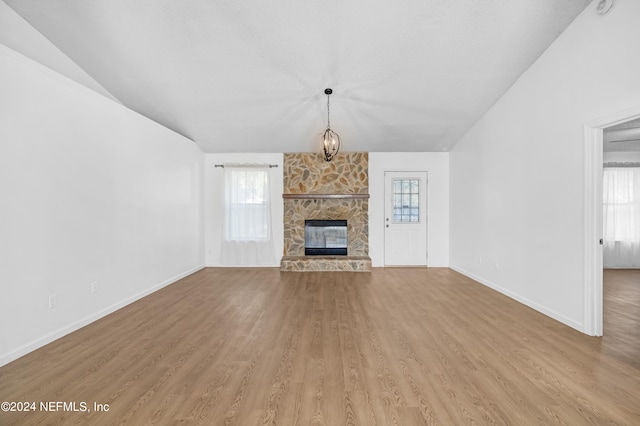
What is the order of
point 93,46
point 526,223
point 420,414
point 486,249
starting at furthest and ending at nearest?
point 486,249
point 526,223
point 93,46
point 420,414

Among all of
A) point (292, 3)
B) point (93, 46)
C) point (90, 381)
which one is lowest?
point (90, 381)

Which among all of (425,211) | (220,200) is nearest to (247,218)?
(220,200)

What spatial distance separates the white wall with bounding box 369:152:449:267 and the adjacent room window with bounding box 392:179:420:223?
0.25 m

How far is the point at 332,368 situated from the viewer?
236 cm

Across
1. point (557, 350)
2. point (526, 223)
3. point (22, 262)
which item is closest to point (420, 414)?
point (557, 350)

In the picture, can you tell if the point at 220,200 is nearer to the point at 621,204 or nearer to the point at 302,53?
the point at 302,53

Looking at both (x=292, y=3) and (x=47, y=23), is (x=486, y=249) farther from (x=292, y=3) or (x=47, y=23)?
(x=47, y=23)

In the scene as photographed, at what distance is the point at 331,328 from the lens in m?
3.17

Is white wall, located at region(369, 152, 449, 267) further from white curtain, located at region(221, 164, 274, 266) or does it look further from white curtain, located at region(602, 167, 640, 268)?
white curtain, located at region(602, 167, 640, 268)

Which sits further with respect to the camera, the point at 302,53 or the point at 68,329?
the point at 302,53

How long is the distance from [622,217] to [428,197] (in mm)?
3780

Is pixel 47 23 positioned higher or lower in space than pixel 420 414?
higher

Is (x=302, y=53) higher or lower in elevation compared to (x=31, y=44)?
higher

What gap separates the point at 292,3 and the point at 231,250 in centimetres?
494
